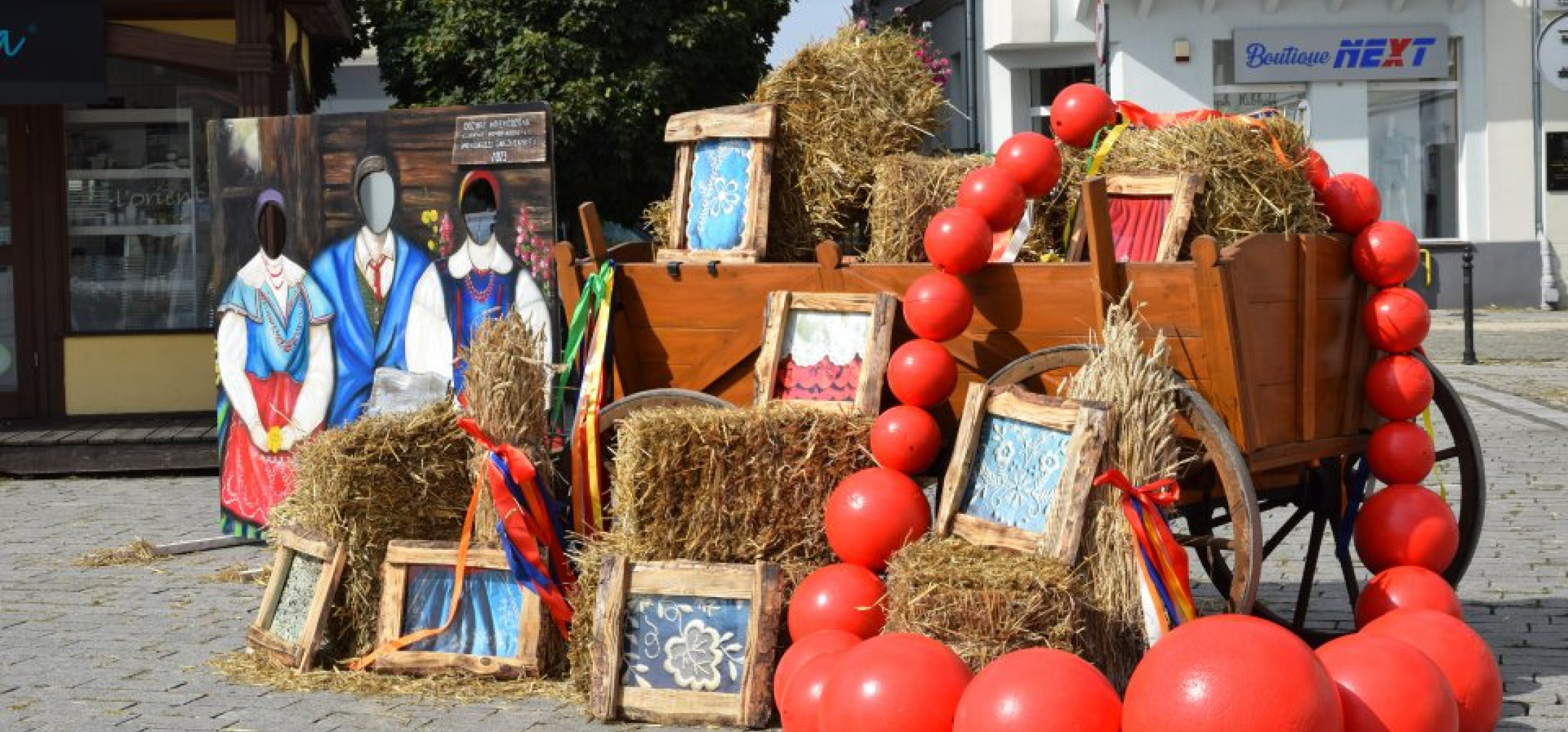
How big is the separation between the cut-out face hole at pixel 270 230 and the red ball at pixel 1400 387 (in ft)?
17.5

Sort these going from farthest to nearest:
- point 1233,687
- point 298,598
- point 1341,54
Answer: point 1341,54
point 298,598
point 1233,687

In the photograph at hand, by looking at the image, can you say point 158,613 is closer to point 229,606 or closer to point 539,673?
point 229,606

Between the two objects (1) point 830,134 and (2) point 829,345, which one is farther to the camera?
(1) point 830,134

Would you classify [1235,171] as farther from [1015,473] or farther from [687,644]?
[687,644]

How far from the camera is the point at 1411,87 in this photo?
25266mm

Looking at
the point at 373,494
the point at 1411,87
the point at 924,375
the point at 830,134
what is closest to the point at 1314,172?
the point at 924,375

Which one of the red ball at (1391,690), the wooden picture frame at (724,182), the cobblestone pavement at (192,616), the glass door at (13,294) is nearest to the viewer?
the red ball at (1391,690)

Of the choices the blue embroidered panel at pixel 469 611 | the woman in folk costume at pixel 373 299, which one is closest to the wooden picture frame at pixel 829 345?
the blue embroidered panel at pixel 469 611

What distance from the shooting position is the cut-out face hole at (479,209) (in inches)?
345

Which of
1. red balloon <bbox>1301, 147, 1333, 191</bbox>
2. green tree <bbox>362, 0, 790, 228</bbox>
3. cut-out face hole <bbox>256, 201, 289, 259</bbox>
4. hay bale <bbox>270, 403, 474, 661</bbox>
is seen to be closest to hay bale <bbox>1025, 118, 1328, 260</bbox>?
red balloon <bbox>1301, 147, 1333, 191</bbox>

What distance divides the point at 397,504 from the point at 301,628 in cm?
55

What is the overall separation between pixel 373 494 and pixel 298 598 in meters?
0.45

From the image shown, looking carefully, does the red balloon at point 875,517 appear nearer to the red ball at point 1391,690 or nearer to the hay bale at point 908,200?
the hay bale at point 908,200

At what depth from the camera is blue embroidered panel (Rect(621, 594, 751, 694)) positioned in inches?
231
